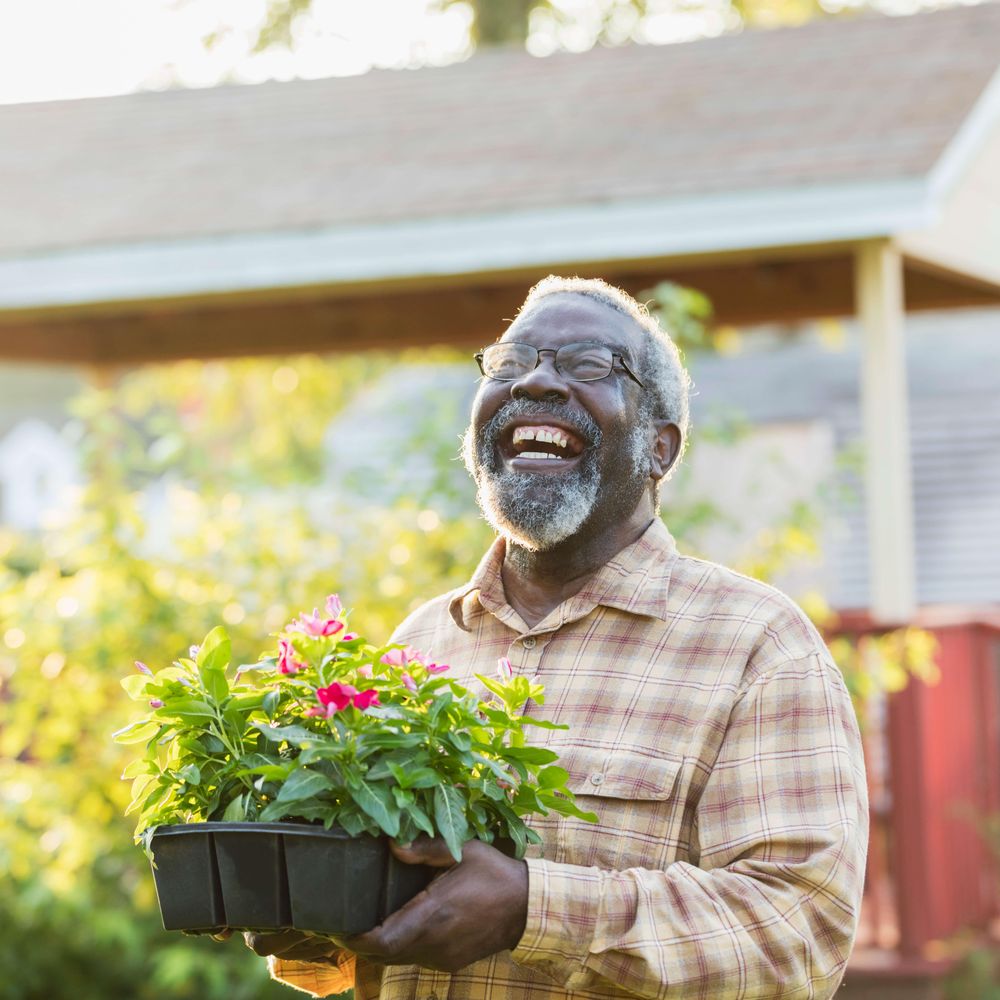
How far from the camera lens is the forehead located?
8.57ft

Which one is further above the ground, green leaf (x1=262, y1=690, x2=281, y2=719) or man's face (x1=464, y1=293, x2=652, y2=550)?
man's face (x1=464, y1=293, x2=652, y2=550)

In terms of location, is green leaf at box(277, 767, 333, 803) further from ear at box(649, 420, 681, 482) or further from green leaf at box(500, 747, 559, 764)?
ear at box(649, 420, 681, 482)

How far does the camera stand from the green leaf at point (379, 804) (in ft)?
6.68

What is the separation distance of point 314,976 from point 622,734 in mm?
697

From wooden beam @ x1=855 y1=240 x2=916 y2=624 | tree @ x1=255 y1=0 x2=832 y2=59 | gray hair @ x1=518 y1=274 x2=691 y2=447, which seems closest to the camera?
gray hair @ x1=518 y1=274 x2=691 y2=447

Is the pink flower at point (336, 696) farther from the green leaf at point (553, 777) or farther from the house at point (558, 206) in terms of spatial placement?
the house at point (558, 206)

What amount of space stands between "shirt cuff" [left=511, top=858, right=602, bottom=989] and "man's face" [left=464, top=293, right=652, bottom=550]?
0.59 m

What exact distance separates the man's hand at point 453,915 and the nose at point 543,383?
74cm

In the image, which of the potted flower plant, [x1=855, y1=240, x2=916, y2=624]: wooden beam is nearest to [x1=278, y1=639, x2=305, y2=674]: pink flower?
the potted flower plant

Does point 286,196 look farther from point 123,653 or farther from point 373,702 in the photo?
point 373,702

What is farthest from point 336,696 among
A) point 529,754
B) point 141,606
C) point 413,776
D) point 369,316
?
point 369,316

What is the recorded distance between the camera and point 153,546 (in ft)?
20.0

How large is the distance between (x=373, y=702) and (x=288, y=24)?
52.7ft

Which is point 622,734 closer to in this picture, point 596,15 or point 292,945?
point 292,945
